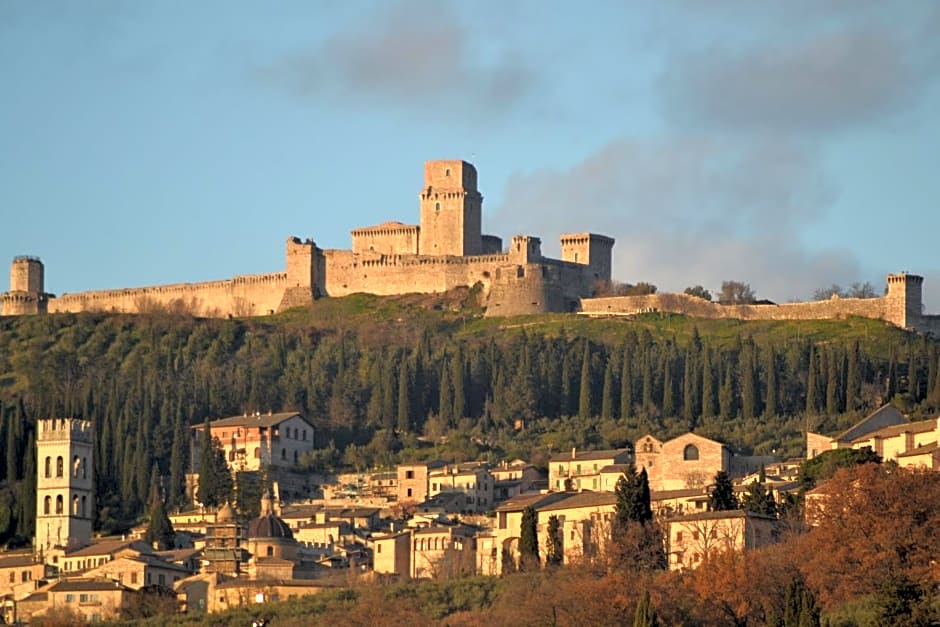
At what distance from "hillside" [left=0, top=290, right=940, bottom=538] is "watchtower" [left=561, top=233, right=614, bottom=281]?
32.8 ft

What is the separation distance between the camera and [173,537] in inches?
3381

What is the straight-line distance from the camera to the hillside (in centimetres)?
9588

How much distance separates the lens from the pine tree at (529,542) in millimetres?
72188

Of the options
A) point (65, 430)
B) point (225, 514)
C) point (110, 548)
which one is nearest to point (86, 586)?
point (110, 548)

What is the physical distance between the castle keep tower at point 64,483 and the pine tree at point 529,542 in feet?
62.9

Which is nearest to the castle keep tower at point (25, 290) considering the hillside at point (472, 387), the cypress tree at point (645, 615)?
the hillside at point (472, 387)

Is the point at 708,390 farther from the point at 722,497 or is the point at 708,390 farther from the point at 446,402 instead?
the point at 722,497

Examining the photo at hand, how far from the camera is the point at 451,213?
5281 inches

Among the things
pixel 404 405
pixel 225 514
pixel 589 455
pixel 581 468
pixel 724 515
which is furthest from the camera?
pixel 404 405

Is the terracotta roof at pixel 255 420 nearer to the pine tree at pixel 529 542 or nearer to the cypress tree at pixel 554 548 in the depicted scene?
the cypress tree at pixel 554 548

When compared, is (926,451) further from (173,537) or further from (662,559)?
(173,537)

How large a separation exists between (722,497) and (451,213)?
62.1 metres

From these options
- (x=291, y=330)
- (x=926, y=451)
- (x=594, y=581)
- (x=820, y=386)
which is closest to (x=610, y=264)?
(x=291, y=330)

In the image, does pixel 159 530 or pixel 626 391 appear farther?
pixel 626 391
